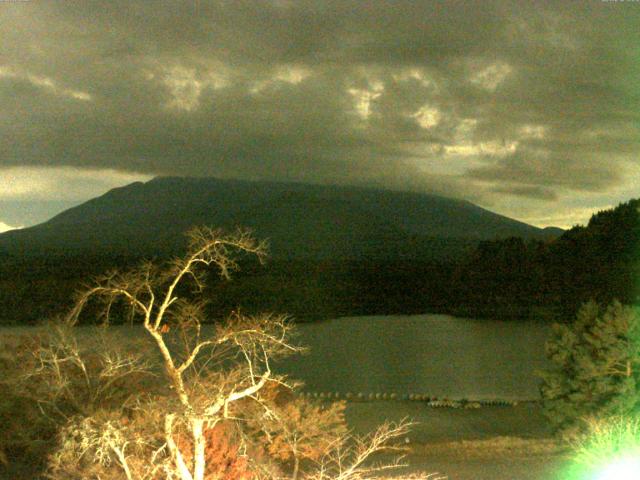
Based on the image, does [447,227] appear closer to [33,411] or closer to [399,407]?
[399,407]

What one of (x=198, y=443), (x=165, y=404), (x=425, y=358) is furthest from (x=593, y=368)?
(x=425, y=358)

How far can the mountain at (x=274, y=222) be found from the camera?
9425 centimetres

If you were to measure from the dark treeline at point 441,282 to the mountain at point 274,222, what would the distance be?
12139 mm

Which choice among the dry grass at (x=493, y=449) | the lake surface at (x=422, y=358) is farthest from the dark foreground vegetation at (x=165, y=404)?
the lake surface at (x=422, y=358)

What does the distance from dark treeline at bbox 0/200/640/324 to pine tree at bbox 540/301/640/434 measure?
36032 mm

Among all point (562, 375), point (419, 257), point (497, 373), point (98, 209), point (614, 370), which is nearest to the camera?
point (614, 370)

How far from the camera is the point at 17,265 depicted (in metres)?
57.2

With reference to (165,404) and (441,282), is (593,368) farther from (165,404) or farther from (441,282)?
(441,282)

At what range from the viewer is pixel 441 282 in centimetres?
7544

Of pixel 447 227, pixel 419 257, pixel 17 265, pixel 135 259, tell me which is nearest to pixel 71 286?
pixel 17 265

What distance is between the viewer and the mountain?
9425 cm

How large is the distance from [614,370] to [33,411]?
495 inches

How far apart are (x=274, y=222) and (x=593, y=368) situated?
392 ft

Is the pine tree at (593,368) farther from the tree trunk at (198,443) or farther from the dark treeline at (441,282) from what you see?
the dark treeline at (441,282)
